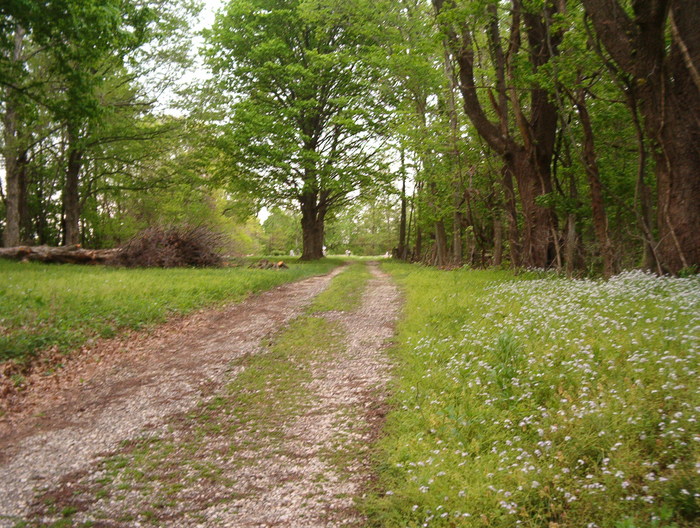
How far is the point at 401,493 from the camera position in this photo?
11.2ft

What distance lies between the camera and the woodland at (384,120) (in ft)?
28.3

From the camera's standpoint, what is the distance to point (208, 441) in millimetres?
4473

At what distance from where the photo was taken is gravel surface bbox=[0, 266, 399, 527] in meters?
3.39

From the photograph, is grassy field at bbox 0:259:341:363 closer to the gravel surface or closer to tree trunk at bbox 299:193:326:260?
the gravel surface

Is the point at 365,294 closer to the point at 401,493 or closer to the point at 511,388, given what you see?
the point at 511,388

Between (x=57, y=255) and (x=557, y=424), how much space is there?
20269 mm

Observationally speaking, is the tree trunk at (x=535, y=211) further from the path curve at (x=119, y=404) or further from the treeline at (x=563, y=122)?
the path curve at (x=119, y=404)

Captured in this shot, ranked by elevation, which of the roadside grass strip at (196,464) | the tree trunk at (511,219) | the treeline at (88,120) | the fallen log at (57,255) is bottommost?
the roadside grass strip at (196,464)

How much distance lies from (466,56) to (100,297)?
11.3 metres

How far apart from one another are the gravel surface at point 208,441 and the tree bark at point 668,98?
556 centimetres

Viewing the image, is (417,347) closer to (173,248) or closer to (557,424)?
(557,424)

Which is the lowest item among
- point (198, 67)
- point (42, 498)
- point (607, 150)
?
point (42, 498)

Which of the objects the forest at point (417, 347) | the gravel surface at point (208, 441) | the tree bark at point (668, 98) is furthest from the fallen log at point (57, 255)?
the tree bark at point (668, 98)

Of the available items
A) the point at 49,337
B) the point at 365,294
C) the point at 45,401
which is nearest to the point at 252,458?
the point at 45,401
